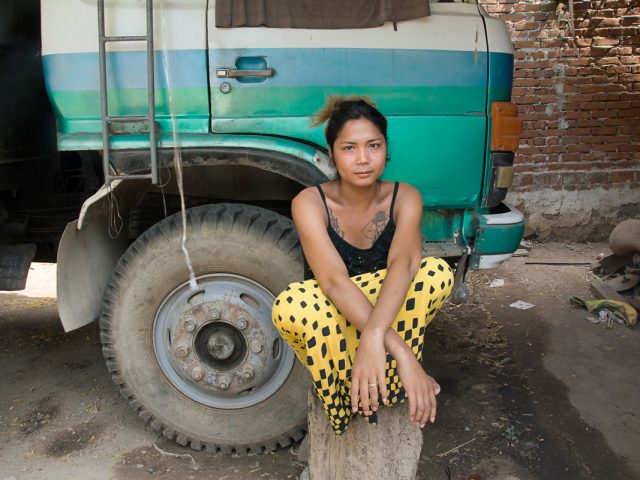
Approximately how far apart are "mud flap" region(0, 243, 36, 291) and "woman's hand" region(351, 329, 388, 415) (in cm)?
201

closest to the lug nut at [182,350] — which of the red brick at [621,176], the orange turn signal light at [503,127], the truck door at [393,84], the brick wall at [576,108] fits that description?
the truck door at [393,84]

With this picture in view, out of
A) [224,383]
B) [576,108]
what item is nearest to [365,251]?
[224,383]

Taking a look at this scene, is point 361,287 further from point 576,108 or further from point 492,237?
point 576,108

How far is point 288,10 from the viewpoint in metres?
2.65

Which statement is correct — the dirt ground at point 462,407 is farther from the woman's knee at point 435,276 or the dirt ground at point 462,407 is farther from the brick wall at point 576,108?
the brick wall at point 576,108

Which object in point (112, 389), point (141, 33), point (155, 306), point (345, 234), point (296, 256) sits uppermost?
point (141, 33)

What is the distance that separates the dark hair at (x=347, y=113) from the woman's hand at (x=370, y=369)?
79 centimetres

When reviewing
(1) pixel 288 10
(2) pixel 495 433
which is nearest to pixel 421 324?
(2) pixel 495 433

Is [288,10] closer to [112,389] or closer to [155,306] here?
[155,306]

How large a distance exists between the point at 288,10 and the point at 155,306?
57.1 inches

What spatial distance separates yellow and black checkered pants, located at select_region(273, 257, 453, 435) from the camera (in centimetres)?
215

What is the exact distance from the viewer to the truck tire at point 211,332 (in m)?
2.72

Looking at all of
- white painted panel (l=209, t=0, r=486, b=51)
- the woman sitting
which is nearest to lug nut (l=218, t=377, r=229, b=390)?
the woman sitting

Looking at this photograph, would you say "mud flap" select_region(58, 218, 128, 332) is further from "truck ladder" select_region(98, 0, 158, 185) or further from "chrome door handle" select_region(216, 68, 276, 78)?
"chrome door handle" select_region(216, 68, 276, 78)
